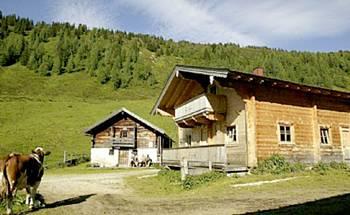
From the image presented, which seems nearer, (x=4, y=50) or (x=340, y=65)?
(x=4, y=50)

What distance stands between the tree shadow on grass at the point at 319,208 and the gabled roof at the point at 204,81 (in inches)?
388

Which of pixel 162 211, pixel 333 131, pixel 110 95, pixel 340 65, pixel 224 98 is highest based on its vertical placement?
pixel 340 65

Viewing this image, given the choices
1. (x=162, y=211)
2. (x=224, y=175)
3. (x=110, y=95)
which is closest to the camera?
(x=162, y=211)

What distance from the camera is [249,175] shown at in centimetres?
Result: 1994

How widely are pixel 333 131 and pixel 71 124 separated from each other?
4810 centimetres

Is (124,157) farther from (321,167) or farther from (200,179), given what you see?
(321,167)

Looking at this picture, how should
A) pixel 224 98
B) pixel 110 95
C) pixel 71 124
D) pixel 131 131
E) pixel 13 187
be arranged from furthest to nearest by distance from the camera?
pixel 110 95 < pixel 71 124 < pixel 131 131 < pixel 224 98 < pixel 13 187

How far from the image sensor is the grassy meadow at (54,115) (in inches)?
2130

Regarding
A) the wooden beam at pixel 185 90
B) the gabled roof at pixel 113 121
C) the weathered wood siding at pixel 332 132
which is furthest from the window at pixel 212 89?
the gabled roof at pixel 113 121

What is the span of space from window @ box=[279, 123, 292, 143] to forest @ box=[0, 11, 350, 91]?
99610 mm

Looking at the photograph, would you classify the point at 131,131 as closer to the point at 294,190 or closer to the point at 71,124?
the point at 71,124

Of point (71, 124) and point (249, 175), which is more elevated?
point (71, 124)

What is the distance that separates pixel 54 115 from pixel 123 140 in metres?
28.1

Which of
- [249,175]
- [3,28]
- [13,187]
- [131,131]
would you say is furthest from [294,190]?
[3,28]
